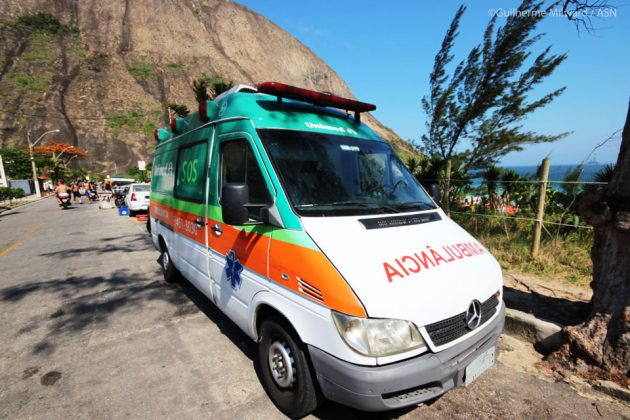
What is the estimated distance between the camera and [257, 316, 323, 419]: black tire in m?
2.21

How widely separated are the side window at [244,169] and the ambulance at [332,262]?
0.02 m

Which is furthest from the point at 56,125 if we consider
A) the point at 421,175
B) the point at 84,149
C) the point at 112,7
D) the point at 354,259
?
the point at 354,259

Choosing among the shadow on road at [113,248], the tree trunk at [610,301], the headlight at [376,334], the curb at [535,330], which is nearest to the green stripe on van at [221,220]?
the headlight at [376,334]

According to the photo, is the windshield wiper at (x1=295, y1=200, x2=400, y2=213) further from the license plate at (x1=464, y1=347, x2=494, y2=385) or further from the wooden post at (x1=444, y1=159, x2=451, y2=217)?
the wooden post at (x1=444, y1=159, x2=451, y2=217)

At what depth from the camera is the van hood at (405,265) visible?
1.94m

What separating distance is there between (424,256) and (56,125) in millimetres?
65754

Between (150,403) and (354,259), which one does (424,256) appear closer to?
(354,259)

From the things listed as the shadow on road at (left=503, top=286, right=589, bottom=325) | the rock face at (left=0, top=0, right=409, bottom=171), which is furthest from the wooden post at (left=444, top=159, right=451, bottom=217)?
the rock face at (left=0, top=0, right=409, bottom=171)

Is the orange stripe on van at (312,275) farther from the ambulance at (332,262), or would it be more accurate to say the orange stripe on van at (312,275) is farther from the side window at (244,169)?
the side window at (244,169)

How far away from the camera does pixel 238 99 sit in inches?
121

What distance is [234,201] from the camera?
2281 mm

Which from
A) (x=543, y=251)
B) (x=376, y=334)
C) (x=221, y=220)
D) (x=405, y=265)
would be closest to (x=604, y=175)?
(x=543, y=251)

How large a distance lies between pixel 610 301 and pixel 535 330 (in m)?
0.76

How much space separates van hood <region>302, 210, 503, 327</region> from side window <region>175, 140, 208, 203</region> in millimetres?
1936
